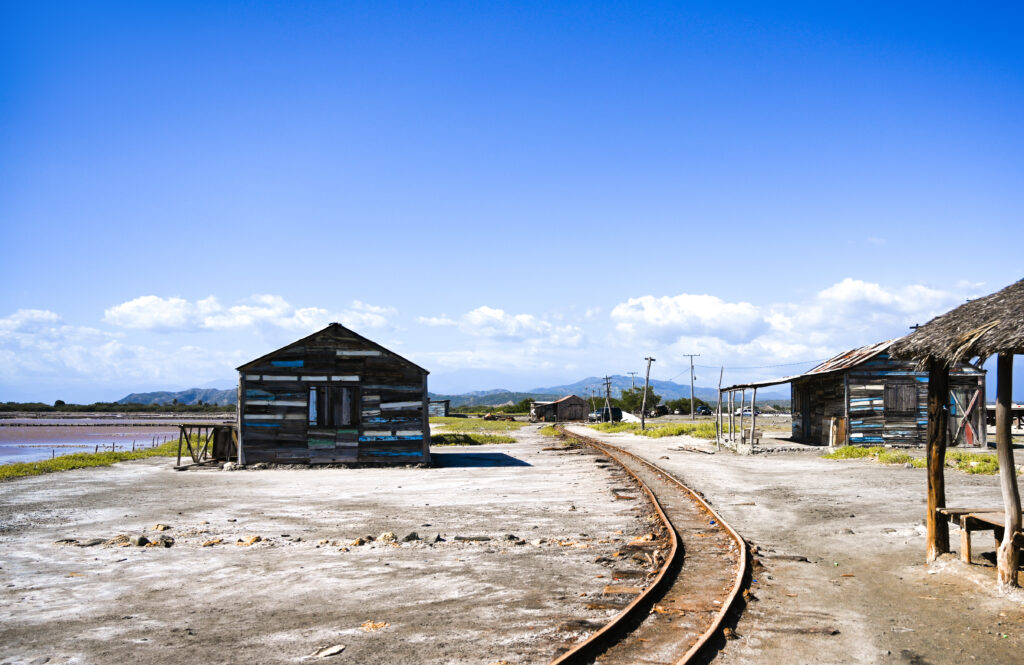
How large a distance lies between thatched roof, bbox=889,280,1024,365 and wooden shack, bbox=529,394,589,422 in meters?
79.0

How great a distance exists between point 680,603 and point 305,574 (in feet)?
15.3

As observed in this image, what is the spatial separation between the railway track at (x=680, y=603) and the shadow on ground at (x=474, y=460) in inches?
Result: 556

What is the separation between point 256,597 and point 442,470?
16009mm

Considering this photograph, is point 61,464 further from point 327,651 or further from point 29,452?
point 327,651

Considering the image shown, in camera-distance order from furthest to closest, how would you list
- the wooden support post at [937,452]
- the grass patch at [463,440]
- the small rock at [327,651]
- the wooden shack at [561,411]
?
the wooden shack at [561,411] < the grass patch at [463,440] < the wooden support post at [937,452] < the small rock at [327,651]

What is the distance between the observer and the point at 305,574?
9.62 metres

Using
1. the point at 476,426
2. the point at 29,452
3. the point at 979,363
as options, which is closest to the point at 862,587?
the point at 979,363

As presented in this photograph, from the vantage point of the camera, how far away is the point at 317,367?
25.0 metres

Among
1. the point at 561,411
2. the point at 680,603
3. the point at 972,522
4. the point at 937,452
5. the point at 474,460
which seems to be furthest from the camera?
the point at 561,411

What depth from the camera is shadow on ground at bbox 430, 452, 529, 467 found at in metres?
27.0

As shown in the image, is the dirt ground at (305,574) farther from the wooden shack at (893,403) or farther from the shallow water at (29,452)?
the shallow water at (29,452)

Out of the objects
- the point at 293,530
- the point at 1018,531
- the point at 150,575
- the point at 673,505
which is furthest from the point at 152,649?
the point at 673,505

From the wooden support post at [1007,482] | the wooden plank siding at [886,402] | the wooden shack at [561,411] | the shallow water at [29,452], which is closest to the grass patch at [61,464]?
the shallow water at [29,452]

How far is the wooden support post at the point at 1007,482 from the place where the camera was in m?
8.19
